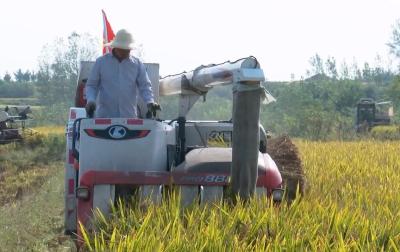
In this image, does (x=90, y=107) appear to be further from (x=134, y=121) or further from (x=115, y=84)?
(x=134, y=121)

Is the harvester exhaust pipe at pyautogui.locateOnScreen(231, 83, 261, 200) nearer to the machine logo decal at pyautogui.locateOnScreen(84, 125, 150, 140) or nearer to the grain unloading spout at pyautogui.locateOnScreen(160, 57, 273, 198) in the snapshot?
the grain unloading spout at pyautogui.locateOnScreen(160, 57, 273, 198)

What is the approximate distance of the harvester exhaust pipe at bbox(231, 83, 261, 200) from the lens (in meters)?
5.90

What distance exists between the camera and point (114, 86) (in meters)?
6.93

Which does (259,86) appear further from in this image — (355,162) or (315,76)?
(315,76)

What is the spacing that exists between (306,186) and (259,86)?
271 cm

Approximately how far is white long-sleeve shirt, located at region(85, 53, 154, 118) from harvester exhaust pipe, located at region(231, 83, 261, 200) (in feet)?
4.43

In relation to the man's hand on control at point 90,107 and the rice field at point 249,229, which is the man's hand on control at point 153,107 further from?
the rice field at point 249,229

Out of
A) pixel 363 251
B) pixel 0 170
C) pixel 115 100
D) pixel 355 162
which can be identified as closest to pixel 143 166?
pixel 115 100

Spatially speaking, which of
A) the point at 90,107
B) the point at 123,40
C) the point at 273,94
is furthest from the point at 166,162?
the point at 273,94

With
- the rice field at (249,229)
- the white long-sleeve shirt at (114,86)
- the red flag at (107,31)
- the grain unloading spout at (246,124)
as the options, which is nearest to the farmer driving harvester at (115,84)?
the white long-sleeve shirt at (114,86)

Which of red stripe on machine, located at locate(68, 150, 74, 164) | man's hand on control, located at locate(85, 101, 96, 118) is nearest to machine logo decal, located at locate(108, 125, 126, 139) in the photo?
man's hand on control, located at locate(85, 101, 96, 118)

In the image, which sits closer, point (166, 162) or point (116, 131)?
point (116, 131)

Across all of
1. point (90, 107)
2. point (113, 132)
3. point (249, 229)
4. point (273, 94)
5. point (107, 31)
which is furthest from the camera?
point (273, 94)

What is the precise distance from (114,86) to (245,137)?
167 centimetres
